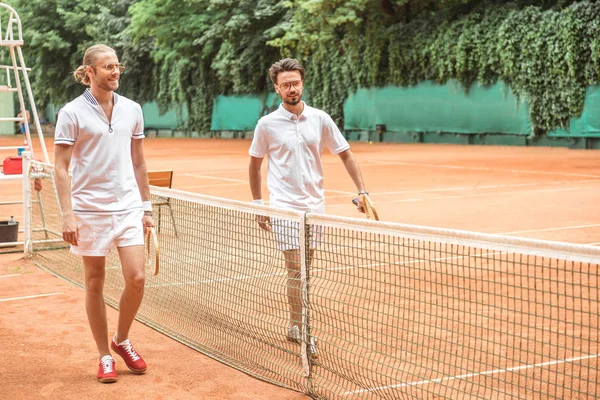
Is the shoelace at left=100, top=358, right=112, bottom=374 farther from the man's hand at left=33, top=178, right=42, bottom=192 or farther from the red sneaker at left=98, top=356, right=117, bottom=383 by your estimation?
the man's hand at left=33, top=178, right=42, bottom=192

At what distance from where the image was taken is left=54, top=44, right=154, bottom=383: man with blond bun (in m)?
5.12

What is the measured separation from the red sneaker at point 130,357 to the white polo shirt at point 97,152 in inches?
33.2

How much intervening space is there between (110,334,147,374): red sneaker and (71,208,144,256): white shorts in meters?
0.62

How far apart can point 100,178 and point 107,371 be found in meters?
1.09

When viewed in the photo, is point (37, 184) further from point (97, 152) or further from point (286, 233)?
point (97, 152)

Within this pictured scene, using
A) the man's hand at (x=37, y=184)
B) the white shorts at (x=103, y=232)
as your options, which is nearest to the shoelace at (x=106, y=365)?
the white shorts at (x=103, y=232)

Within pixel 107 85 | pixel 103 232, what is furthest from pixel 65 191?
pixel 107 85

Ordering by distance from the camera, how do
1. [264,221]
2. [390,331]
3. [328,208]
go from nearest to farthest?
[264,221] < [390,331] < [328,208]

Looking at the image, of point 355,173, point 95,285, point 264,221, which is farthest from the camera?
point 355,173

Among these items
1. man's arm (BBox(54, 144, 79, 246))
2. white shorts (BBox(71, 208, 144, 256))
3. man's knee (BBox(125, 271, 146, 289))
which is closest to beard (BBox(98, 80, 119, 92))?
man's arm (BBox(54, 144, 79, 246))

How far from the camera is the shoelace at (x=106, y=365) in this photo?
5289 millimetres

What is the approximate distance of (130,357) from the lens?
17.9ft

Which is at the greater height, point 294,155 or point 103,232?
point 294,155

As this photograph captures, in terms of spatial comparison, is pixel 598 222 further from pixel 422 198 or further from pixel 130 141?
pixel 130 141
